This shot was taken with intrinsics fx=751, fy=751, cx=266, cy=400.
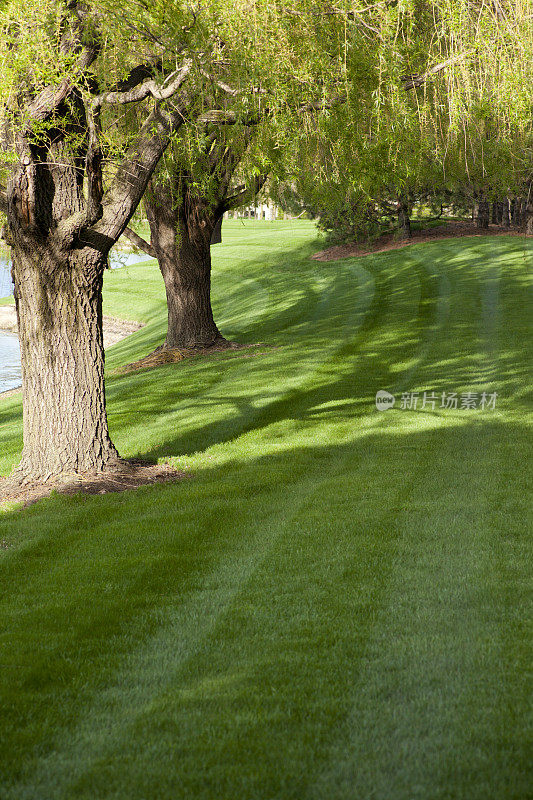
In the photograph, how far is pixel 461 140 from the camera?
11.0 meters

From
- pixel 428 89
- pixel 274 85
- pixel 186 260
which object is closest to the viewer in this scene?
pixel 274 85

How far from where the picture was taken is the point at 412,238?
32406 mm

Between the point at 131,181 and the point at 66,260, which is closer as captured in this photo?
the point at 66,260

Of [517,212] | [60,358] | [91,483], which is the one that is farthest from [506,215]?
[91,483]

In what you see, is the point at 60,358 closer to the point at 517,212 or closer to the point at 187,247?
the point at 187,247

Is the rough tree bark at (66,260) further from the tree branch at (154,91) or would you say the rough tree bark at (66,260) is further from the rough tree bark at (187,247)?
the rough tree bark at (187,247)

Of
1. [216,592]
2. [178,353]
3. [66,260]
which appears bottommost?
[216,592]

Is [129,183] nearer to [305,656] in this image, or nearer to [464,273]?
[305,656]

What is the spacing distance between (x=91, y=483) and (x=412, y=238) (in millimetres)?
27017

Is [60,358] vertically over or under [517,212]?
under

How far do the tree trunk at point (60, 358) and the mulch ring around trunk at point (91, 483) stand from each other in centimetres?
14

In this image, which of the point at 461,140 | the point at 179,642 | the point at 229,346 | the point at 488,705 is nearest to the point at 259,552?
the point at 179,642

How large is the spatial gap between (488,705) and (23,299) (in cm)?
629

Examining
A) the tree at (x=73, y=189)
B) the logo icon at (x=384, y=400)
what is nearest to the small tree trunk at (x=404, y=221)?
the logo icon at (x=384, y=400)
